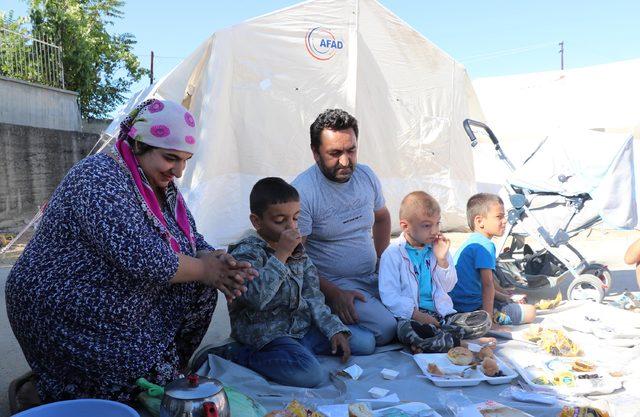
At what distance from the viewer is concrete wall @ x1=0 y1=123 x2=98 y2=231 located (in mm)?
7062

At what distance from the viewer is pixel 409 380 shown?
238 centimetres

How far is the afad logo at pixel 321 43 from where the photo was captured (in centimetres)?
643

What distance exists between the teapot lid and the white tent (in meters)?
4.39

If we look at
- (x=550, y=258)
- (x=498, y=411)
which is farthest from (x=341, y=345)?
(x=550, y=258)

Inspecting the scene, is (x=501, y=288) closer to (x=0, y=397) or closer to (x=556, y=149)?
(x=556, y=149)

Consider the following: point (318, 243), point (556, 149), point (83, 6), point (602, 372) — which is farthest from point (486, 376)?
point (83, 6)

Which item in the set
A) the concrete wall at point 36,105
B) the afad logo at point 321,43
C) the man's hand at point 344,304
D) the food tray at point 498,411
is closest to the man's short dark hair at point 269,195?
the man's hand at point 344,304

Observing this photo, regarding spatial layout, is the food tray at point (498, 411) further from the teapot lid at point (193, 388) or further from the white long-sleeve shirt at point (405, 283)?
the teapot lid at point (193, 388)

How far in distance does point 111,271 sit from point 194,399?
0.60 m

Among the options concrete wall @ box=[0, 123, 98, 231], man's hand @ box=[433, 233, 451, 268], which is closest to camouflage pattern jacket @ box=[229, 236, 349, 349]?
man's hand @ box=[433, 233, 451, 268]

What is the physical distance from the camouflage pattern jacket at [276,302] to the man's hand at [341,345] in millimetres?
24

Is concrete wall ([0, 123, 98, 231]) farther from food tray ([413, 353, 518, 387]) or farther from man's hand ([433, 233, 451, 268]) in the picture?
food tray ([413, 353, 518, 387])

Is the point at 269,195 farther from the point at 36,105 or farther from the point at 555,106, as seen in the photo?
the point at 555,106

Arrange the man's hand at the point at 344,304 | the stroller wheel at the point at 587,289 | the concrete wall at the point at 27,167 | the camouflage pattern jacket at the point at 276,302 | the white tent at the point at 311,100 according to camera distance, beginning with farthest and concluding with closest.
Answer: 1. the concrete wall at the point at 27,167
2. the white tent at the point at 311,100
3. the stroller wheel at the point at 587,289
4. the man's hand at the point at 344,304
5. the camouflage pattern jacket at the point at 276,302
